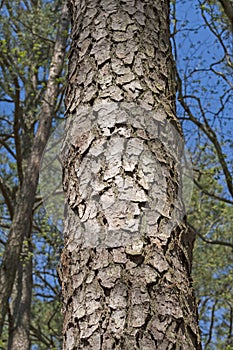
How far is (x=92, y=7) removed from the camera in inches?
67.4

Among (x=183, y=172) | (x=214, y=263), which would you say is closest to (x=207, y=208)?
(x=214, y=263)

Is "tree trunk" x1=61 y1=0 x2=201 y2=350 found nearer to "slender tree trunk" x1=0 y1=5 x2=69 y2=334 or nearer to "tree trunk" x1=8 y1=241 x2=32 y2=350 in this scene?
"slender tree trunk" x1=0 y1=5 x2=69 y2=334

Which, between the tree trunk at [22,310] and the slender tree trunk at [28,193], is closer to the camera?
the slender tree trunk at [28,193]

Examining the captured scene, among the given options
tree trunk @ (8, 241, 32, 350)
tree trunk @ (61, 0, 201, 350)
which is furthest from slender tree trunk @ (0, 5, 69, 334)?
tree trunk @ (61, 0, 201, 350)

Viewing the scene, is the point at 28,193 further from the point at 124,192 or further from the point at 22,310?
the point at 124,192

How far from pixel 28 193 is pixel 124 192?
5598 millimetres

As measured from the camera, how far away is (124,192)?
1.36 m

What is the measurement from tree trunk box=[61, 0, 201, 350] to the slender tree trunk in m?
4.85

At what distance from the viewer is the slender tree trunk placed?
243 inches

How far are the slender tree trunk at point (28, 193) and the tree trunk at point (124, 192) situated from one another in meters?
4.85

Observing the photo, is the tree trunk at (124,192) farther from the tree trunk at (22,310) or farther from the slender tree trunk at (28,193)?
the tree trunk at (22,310)

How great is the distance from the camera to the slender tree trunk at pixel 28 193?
20.2 feet

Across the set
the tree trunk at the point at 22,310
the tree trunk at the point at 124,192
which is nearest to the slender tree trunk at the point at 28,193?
the tree trunk at the point at 22,310

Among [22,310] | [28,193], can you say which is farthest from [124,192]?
[22,310]
